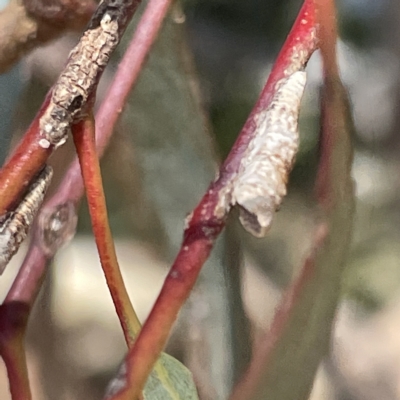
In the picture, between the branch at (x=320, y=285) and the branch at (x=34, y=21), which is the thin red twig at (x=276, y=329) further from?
the branch at (x=34, y=21)

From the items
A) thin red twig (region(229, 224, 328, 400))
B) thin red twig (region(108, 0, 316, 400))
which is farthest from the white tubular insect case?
thin red twig (region(229, 224, 328, 400))

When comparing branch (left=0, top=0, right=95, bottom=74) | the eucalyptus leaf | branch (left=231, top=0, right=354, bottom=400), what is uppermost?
branch (left=0, top=0, right=95, bottom=74)

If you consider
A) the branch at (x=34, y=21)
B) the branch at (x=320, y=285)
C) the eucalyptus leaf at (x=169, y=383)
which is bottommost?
the eucalyptus leaf at (x=169, y=383)

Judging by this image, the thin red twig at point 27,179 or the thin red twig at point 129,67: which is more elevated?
the thin red twig at point 129,67

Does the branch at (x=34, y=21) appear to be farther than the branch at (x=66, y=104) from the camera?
Yes

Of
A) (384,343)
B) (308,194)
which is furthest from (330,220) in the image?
(384,343)

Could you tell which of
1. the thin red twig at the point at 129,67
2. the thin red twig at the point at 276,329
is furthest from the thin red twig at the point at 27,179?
the thin red twig at the point at 276,329

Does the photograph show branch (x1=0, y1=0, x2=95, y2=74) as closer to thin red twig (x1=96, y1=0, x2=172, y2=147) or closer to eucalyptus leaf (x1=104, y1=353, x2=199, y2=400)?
thin red twig (x1=96, y1=0, x2=172, y2=147)

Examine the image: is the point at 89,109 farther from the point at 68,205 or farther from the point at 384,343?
the point at 384,343
